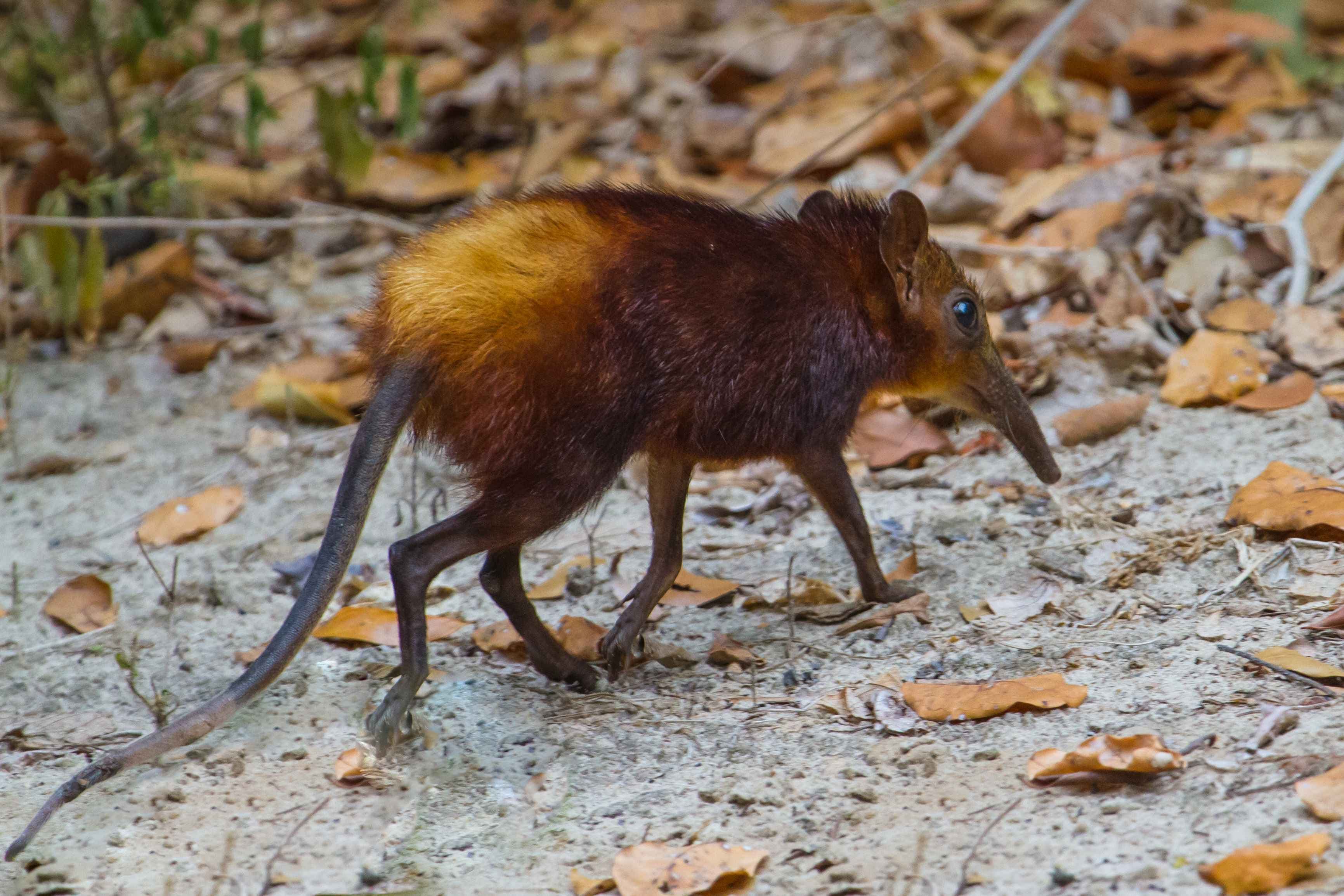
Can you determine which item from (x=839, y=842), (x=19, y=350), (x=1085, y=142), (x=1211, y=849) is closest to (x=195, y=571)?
(x=19, y=350)

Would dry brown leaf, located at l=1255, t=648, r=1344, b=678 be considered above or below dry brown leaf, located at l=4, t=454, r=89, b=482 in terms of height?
above

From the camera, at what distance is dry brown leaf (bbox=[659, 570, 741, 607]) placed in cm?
461

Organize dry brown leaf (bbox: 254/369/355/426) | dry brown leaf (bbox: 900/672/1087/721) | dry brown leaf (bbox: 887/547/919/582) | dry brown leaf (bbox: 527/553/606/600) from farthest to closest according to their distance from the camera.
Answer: dry brown leaf (bbox: 254/369/355/426) < dry brown leaf (bbox: 527/553/606/600) < dry brown leaf (bbox: 887/547/919/582) < dry brown leaf (bbox: 900/672/1087/721)

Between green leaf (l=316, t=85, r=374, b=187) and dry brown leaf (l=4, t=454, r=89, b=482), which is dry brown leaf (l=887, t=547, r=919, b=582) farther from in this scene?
green leaf (l=316, t=85, r=374, b=187)

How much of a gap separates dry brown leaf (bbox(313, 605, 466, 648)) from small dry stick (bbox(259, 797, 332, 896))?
2.90ft

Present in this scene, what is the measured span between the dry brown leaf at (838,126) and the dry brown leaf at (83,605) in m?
3.67

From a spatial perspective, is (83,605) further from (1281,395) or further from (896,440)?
(1281,395)

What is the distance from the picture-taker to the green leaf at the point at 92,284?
629 centimetres

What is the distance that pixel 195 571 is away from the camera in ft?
16.3

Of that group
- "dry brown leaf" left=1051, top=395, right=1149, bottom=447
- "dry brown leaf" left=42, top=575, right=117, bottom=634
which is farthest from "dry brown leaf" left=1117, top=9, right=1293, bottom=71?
"dry brown leaf" left=42, top=575, right=117, bottom=634

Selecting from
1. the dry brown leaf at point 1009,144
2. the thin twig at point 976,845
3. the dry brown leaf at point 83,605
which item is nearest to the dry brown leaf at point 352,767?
the dry brown leaf at point 83,605

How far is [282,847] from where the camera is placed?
3232mm

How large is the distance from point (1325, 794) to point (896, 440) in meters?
2.64

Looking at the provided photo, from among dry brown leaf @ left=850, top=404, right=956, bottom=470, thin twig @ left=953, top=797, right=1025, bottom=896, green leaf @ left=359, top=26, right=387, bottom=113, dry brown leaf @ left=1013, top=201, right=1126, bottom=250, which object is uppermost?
green leaf @ left=359, top=26, right=387, bottom=113
